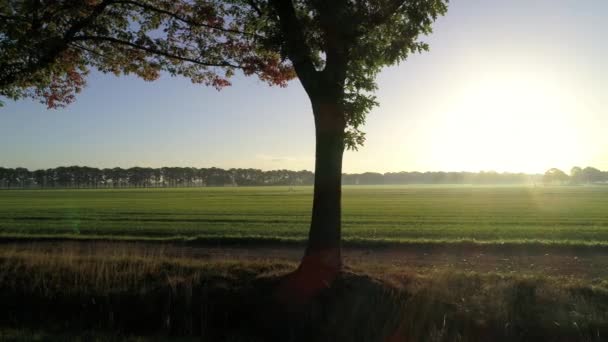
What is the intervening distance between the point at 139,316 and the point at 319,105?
16.9ft

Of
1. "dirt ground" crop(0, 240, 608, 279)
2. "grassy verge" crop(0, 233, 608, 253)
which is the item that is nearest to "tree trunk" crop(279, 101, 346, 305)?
"dirt ground" crop(0, 240, 608, 279)

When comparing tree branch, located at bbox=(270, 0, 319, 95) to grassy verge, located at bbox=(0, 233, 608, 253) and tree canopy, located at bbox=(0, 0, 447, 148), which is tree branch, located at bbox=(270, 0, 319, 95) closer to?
tree canopy, located at bbox=(0, 0, 447, 148)

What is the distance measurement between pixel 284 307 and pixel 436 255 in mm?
9885

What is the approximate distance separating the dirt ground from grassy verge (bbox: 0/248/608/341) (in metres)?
3.33

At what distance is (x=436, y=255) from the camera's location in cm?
1544

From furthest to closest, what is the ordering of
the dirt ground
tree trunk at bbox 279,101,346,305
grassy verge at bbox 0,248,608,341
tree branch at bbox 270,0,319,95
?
the dirt ground < tree trunk at bbox 279,101,346,305 < tree branch at bbox 270,0,319,95 < grassy verge at bbox 0,248,608,341

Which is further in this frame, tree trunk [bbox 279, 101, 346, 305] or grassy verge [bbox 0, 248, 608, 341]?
tree trunk [bbox 279, 101, 346, 305]

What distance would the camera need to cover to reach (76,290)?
7934mm

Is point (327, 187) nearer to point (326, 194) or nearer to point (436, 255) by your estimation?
point (326, 194)

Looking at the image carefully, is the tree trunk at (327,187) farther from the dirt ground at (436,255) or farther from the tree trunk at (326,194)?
the dirt ground at (436,255)

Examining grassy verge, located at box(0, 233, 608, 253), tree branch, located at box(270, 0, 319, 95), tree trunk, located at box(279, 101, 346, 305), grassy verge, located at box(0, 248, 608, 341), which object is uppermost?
tree branch, located at box(270, 0, 319, 95)

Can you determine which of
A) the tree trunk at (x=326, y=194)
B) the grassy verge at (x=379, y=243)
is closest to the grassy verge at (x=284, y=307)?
the tree trunk at (x=326, y=194)

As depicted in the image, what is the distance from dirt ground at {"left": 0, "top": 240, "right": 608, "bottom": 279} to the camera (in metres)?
12.6

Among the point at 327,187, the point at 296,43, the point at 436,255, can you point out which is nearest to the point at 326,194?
the point at 327,187
